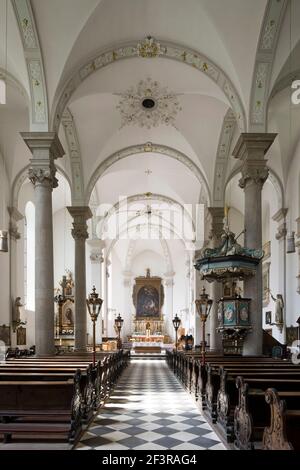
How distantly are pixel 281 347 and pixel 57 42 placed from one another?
1080 cm

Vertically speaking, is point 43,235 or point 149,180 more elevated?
point 149,180

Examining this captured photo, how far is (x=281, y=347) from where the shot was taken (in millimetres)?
16391

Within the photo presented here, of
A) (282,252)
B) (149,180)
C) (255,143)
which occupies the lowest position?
(282,252)

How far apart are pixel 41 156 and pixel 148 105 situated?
5747 millimetres

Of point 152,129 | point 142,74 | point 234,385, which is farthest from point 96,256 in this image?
point 234,385

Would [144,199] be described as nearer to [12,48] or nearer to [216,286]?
[216,286]

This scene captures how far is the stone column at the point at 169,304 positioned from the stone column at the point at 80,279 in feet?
61.7

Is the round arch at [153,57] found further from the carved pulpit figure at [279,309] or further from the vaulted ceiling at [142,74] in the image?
the carved pulpit figure at [279,309]

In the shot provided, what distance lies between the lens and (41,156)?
41.4ft

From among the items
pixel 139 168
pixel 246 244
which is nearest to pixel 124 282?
pixel 139 168

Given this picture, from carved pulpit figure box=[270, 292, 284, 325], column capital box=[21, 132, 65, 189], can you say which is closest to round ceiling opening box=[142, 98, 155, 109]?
column capital box=[21, 132, 65, 189]

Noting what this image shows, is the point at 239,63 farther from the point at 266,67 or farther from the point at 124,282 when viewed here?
the point at 124,282

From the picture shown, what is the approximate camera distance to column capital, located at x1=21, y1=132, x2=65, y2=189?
494 inches

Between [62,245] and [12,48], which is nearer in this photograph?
[12,48]
